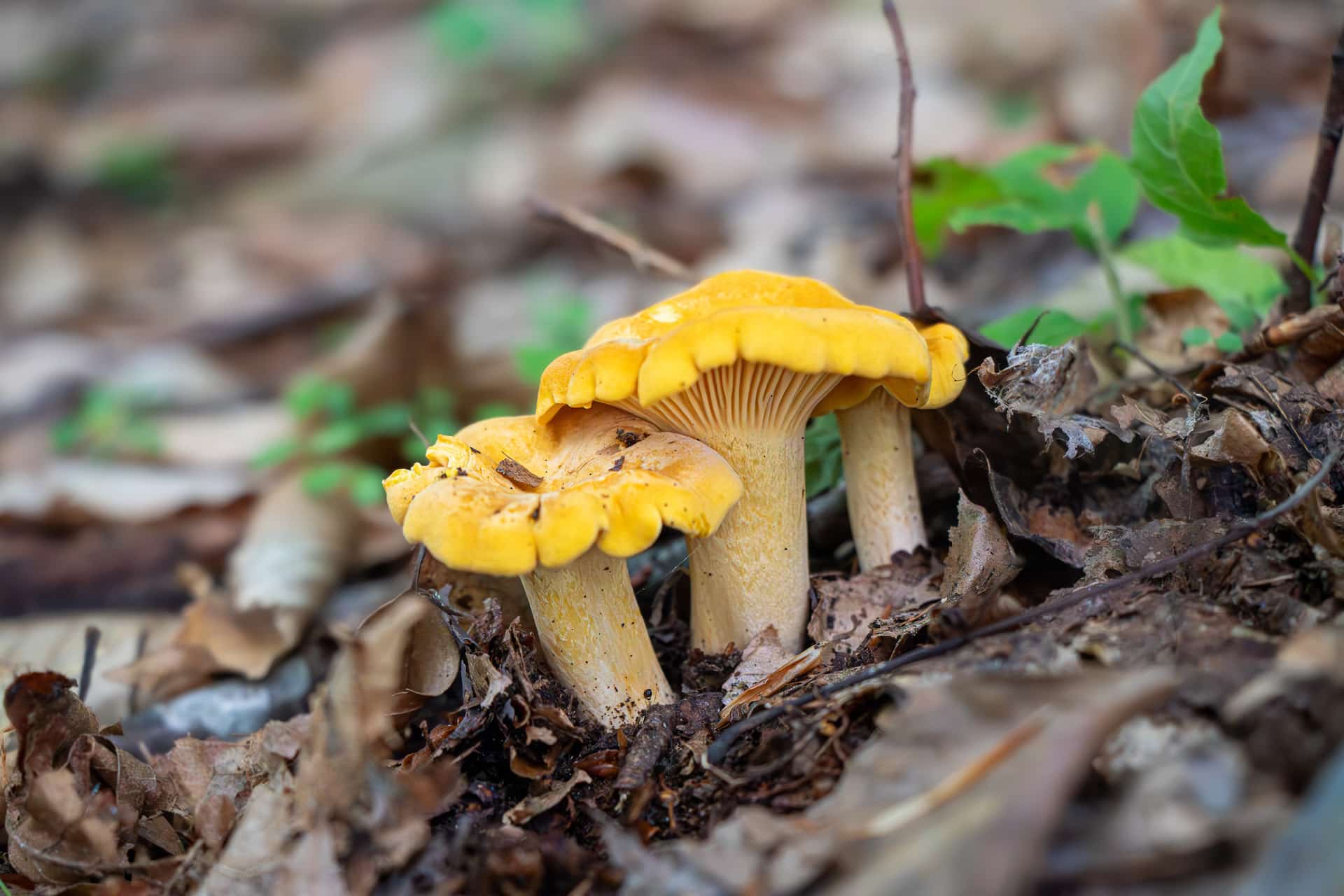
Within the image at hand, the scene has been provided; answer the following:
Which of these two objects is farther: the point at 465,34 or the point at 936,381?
the point at 465,34

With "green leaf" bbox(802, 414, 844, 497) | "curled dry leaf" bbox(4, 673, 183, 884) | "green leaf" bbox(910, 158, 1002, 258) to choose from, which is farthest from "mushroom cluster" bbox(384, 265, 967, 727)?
"green leaf" bbox(910, 158, 1002, 258)

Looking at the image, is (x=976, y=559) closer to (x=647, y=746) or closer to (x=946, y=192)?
(x=647, y=746)

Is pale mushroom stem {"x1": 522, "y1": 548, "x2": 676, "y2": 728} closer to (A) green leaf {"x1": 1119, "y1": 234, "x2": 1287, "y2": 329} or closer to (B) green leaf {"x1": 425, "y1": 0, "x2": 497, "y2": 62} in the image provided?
(A) green leaf {"x1": 1119, "y1": 234, "x2": 1287, "y2": 329}

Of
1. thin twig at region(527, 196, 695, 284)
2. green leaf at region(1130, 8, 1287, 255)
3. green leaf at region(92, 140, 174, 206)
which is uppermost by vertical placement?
green leaf at region(1130, 8, 1287, 255)

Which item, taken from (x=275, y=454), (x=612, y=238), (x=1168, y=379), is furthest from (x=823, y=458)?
(x=275, y=454)

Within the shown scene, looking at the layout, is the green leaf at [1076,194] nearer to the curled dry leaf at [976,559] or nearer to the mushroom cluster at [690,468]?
the mushroom cluster at [690,468]

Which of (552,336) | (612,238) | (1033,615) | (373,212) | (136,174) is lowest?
(136,174)
